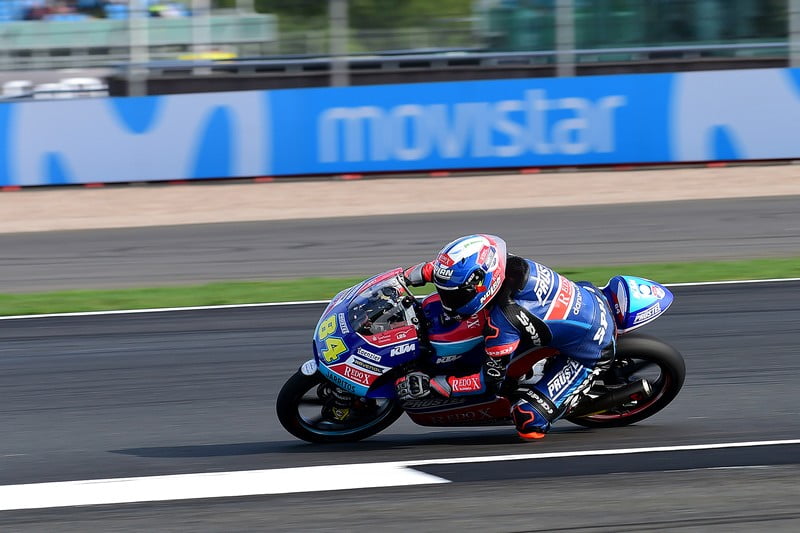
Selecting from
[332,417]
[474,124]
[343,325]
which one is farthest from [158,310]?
[474,124]

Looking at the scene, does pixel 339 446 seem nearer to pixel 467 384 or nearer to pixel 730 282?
pixel 467 384

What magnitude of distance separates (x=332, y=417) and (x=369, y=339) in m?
0.70

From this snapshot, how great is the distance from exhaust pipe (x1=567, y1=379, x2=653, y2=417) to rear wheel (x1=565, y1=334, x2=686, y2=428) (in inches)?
1.9

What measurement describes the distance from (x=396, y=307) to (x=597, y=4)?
1469cm

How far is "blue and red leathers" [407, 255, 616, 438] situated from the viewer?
615 centimetres

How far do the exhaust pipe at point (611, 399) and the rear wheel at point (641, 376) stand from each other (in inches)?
1.9

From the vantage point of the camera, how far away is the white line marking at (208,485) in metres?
5.92

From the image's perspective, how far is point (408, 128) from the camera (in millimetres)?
18125

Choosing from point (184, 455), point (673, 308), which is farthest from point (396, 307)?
point (673, 308)

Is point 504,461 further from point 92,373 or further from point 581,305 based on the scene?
point 92,373

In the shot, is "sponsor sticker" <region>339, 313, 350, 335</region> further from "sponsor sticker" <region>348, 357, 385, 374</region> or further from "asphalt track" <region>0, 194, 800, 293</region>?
"asphalt track" <region>0, 194, 800, 293</region>

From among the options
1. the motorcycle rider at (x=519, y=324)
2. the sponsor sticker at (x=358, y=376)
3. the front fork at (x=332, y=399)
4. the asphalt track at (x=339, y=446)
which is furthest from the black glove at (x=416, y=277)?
the asphalt track at (x=339, y=446)

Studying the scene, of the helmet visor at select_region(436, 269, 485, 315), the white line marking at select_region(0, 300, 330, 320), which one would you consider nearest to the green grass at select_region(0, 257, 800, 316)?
the white line marking at select_region(0, 300, 330, 320)

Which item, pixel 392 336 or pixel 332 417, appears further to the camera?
pixel 332 417
